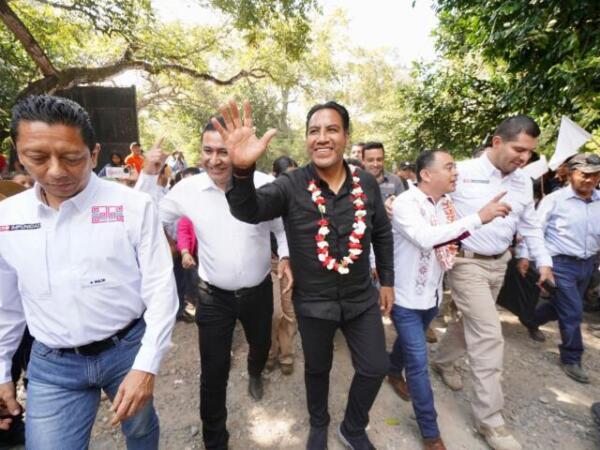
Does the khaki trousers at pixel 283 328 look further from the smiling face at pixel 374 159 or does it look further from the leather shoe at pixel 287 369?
the smiling face at pixel 374 159

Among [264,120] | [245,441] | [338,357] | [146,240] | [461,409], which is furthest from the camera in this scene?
[264,120]

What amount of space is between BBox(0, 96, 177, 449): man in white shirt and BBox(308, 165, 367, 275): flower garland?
89 cm

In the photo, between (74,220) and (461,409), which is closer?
(74,220)

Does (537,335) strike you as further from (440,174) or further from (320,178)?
(320,178)

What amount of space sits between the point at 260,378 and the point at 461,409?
1786 millimetres

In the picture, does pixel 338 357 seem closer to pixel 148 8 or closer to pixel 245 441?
pixel 245 441

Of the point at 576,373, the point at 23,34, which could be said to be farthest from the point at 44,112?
the point at 23,34

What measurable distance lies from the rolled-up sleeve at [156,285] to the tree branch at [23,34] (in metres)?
8.48

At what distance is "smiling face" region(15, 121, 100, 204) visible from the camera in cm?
140

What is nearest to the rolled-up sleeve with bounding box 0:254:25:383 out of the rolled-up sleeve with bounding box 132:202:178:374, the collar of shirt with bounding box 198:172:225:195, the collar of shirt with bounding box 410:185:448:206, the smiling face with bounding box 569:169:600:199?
the rolled-up sleeve with bounding box 132:202:178:374

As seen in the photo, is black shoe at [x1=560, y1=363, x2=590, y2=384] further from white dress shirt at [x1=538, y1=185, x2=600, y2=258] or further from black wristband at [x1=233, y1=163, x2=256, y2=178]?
black wristband at [x1=233, y1=163, x2=256, y2=178]

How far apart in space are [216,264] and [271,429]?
149 centimetres

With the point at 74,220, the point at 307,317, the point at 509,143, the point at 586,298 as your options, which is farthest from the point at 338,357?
the point at 586,298

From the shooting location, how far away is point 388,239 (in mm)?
2412
